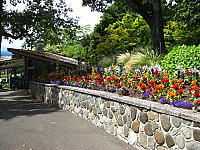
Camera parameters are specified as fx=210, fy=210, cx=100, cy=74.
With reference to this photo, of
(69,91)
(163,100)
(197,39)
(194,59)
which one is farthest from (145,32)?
(163,100)

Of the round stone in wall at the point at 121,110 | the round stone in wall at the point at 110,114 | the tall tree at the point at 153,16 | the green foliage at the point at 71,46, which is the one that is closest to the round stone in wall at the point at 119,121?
the round stone in wall at the point at 121,110

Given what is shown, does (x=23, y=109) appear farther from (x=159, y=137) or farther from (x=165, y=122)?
(x=165, y=122)

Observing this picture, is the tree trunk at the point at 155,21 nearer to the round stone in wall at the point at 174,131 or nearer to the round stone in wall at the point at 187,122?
the round stone in wall at the point at 174,131

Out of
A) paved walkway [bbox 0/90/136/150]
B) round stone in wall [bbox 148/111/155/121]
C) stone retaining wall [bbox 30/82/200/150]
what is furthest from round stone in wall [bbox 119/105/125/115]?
round stone in wall [bbox 148/111/155/121]

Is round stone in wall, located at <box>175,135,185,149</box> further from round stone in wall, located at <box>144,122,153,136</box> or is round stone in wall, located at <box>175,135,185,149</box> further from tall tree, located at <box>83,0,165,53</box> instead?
tall tree, located at <box>83,0,165,53</box>

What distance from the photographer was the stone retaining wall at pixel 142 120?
265 cm

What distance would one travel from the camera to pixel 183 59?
16.1 feet

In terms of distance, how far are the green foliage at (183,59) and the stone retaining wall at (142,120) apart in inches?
66.6

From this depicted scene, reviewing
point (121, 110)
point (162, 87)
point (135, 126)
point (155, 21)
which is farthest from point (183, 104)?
point (155, 21)

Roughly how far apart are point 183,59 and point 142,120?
7.10 ft

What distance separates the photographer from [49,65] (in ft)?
51.2

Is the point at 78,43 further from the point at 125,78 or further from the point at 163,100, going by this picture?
the point at 163,100

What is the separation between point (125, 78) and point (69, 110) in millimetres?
2668

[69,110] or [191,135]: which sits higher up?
[191,135]
